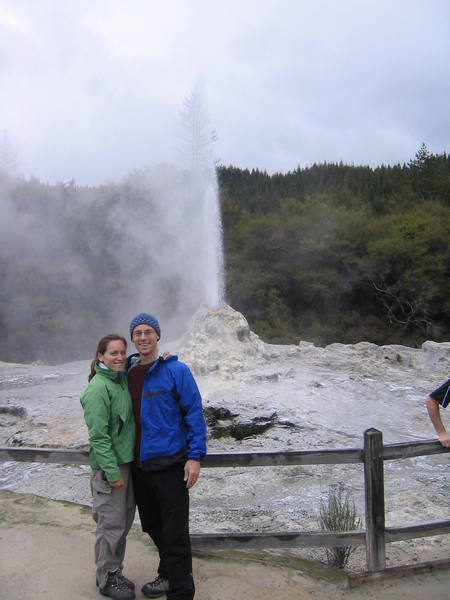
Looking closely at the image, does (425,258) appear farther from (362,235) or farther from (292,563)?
(292,563)

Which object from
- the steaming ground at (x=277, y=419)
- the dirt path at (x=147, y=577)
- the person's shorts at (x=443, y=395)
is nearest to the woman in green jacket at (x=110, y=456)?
the dirt path at (x=147, y=577)

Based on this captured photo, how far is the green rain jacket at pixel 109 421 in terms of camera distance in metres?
1.95

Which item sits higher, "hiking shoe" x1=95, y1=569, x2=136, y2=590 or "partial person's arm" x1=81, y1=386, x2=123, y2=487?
"partial person's arm" x1=81, y1=386, x2=123, y2=487

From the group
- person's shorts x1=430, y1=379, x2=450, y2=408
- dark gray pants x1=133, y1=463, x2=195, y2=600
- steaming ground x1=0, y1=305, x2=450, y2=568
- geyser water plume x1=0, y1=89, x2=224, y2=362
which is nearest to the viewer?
dark gray pants x1=133, y1=463, x2=195, y2=600

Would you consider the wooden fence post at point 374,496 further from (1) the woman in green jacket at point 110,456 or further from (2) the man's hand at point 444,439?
(1) the woman in green jacket at point 110,456

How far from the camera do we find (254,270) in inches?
641

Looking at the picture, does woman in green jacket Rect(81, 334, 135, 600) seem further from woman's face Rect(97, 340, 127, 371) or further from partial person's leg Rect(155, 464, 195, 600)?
partial person's leg Rect(155, 464, 195, 600)

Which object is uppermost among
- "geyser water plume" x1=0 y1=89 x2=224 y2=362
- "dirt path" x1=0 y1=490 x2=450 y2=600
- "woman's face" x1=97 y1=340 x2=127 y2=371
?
"geyser water plume" x1=0 y1=89 x2=224 y2=362

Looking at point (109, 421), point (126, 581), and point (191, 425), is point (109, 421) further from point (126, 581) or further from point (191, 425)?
point (126, 581)

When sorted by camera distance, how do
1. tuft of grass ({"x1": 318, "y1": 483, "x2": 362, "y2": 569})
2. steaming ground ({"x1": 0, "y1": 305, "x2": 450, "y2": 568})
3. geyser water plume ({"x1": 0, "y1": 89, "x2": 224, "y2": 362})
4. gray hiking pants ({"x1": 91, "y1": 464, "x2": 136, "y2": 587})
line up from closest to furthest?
gray hiking pants ({"x1": 91, "y1": 464, "x2": 136, "y2": 587}), tuft of grass ({"x1": 318, "y1": 483, "x2": 362, "y2": 569}), steaming ground ({"x1": 0, "y1": 305, "x2": 450, "y2": 568}), geyser water plume ({"x1": 0, "y1": 89, "x2": 224, "y2": 362})

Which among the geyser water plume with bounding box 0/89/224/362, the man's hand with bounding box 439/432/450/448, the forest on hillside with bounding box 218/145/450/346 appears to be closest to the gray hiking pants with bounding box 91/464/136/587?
the man's hand with bounding box 439/432/450/448

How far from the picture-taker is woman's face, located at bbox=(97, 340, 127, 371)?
2.05 meters

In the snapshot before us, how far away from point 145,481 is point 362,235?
50.7 feet

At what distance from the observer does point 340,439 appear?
4430 millimetres
